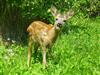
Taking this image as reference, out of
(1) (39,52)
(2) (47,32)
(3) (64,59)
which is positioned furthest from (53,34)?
(1) (39,52)

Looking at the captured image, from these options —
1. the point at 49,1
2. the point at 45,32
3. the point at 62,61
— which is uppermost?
the point at 49,1

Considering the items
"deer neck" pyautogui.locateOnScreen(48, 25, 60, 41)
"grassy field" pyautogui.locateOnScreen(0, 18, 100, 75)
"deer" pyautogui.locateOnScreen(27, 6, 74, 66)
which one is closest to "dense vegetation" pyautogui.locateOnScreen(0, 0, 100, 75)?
"grassy field" pyautogui.locateOnScreen(0, 18, 100, 75)

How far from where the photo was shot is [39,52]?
12.4 meters

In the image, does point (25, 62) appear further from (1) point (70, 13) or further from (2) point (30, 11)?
(2) point (30, 11)

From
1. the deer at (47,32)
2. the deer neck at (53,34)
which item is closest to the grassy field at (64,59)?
the deer at (47,32)

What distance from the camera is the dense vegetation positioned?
988cm

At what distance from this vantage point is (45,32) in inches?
444

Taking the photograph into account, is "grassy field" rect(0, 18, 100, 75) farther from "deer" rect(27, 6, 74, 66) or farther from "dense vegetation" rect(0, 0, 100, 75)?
"deer" rect(27, 6, 74, 66)

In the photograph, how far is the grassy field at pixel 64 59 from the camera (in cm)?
940

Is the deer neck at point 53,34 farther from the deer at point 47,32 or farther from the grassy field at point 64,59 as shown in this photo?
the grassy field at point 64,59

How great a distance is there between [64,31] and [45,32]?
708cm

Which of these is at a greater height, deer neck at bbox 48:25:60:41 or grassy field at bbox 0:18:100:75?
deer neck at bbox 48:25:60:41

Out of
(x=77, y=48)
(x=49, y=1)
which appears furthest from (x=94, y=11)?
(x=77, y=48)

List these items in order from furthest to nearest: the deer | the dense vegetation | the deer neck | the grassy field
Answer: the deer neck → the deer → the dense vegetation → the grassy field
